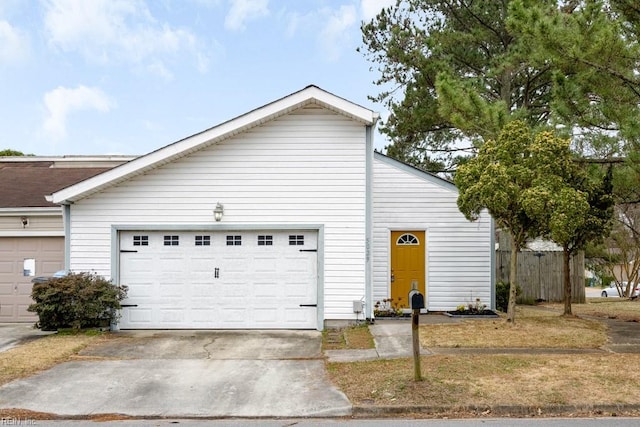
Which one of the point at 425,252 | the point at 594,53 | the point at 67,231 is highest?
the point at 594,53

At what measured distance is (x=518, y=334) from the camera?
1165 centimetres

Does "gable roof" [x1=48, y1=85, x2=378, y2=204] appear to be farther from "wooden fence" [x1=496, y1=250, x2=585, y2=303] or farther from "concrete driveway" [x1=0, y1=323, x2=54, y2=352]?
"wooden fence" [x1=496, y1=250, x2=585, y2=303]

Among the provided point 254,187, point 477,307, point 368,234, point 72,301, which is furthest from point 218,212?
point 477,307

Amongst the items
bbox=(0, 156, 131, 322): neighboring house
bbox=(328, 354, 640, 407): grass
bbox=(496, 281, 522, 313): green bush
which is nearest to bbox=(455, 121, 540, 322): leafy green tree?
bbox=(328, 354, 640, 407): grass

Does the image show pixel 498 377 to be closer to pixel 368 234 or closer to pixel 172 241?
pixel 368 234

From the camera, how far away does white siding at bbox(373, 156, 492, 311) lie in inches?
608

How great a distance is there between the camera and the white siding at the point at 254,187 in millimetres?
13305

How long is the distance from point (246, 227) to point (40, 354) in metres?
4.83

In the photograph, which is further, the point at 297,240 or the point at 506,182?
the point at 297,240

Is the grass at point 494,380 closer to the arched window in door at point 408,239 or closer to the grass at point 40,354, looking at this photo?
the grass at point 40,354

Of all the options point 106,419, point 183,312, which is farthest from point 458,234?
point 106,419

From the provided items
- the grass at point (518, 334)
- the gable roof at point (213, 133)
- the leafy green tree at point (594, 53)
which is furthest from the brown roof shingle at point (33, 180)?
the leafy green tree at point (594, 53)

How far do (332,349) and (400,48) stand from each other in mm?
14333

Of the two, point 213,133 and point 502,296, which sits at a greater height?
point 213,133
